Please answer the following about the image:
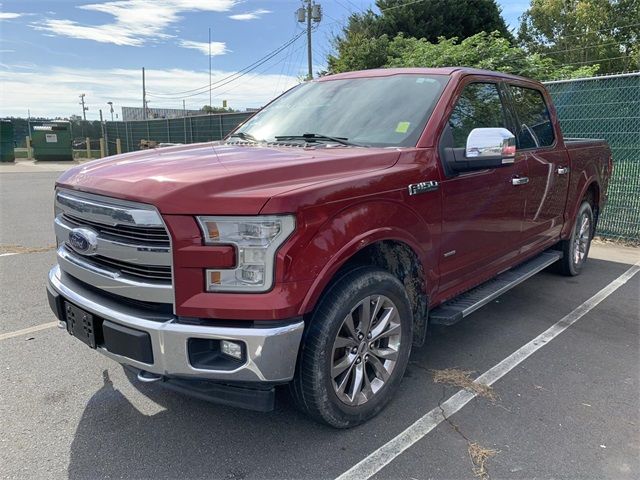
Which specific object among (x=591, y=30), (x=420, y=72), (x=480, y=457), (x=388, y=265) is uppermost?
(x=591, y=30)

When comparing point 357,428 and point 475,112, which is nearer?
point 357,428

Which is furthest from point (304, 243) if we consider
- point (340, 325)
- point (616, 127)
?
point (616, 127)

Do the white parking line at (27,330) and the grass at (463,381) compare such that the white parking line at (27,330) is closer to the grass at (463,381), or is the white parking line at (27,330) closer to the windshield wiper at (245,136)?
the windshield wiper at (245,136)

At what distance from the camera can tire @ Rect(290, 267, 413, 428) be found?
2529 mm

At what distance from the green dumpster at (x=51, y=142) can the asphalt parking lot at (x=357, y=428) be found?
23771 millimetres

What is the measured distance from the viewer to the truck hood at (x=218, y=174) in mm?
2273

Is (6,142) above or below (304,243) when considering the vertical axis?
above

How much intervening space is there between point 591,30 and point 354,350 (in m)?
34.9

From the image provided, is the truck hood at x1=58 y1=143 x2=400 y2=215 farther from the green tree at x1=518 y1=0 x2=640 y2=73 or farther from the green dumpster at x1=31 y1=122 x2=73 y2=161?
the green tree at x1=518 y1=0 x2=640 y2=73

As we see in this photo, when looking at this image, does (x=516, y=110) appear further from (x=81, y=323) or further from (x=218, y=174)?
(x=81, y=323)

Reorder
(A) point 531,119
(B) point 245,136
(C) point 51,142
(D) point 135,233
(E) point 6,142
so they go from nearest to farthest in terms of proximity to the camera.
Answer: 1. (D) point 135,233
2. (B) point 245,136
3. (A) point 531,119
4. (E) point 6,142
5. (C) point 51,142

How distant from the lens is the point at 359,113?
11.8ft

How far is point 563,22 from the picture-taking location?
31.5 meters

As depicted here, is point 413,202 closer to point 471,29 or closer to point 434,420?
point 434,420
